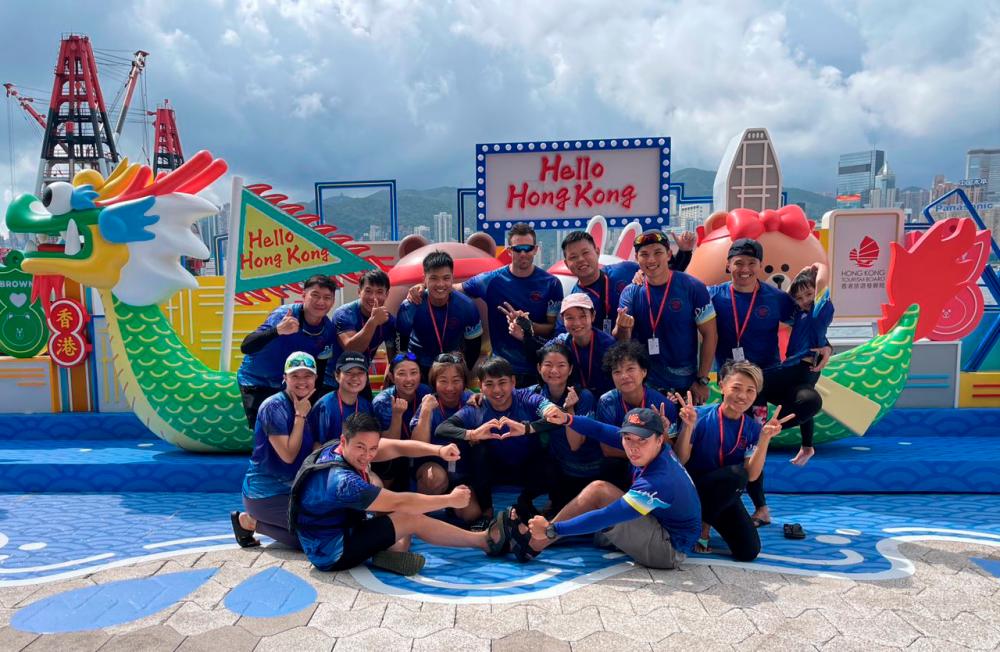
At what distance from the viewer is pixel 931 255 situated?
5.29 m

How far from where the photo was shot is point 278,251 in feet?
18.0

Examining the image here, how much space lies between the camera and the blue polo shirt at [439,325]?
3963 mm

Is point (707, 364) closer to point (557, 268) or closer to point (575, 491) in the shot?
point (575, 491)

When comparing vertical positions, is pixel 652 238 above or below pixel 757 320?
above

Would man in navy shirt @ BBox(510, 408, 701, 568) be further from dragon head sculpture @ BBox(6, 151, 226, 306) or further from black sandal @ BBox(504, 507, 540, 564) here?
dragon head sculpture @ BBox(6, 151, 226, 306)

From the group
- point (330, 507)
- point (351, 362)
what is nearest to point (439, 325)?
point (351, 362)

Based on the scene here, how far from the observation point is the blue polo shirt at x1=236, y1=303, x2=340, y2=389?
13.0 feet

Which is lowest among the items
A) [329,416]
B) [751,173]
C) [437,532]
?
[437,532]

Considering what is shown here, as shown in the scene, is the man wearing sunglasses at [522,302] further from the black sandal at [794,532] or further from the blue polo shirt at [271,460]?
the black sandal at [794,532]

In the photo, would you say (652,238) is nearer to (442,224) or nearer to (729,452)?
(729,452)

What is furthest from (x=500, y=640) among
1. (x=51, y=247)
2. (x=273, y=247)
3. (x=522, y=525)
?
(x=51, y=247)

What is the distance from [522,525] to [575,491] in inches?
17.4

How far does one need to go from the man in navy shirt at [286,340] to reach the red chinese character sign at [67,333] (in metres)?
2.94

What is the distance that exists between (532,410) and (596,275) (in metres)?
0.97
